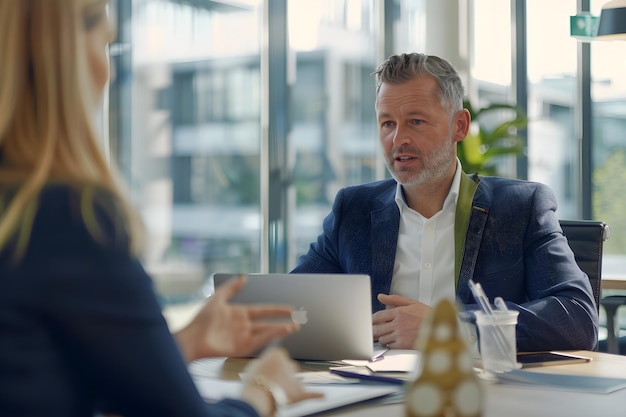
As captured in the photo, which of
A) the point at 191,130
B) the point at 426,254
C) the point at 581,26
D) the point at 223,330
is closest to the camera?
the point at 223,330

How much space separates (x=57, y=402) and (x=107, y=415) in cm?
12

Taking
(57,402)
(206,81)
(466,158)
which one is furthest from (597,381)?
(466,158)

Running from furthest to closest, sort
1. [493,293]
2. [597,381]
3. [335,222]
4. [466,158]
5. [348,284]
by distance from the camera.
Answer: [466,158], [335,222], [493,293], [348,284], [597,381]

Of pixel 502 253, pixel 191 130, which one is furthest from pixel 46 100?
pixel 191 130

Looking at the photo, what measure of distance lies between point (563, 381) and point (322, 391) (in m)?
0.46

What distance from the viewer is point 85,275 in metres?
0.90

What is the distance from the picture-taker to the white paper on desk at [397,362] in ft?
5.73

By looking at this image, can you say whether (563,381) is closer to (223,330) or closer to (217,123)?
(223,330)

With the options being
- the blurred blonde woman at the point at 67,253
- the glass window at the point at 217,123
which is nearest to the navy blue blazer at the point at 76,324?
the blurred blonde woman at the point at 67,253

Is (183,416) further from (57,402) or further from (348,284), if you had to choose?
(348,284)

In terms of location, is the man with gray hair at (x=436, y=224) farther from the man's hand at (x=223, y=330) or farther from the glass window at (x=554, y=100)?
the glass window at (x=554, y=100)

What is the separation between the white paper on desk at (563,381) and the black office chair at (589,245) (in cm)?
74

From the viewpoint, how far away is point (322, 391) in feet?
5.15

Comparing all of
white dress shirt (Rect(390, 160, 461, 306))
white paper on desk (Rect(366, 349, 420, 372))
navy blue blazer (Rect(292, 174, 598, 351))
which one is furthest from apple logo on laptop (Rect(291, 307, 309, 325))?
white dress shirt (Rect(390, 160, 461, 306))
